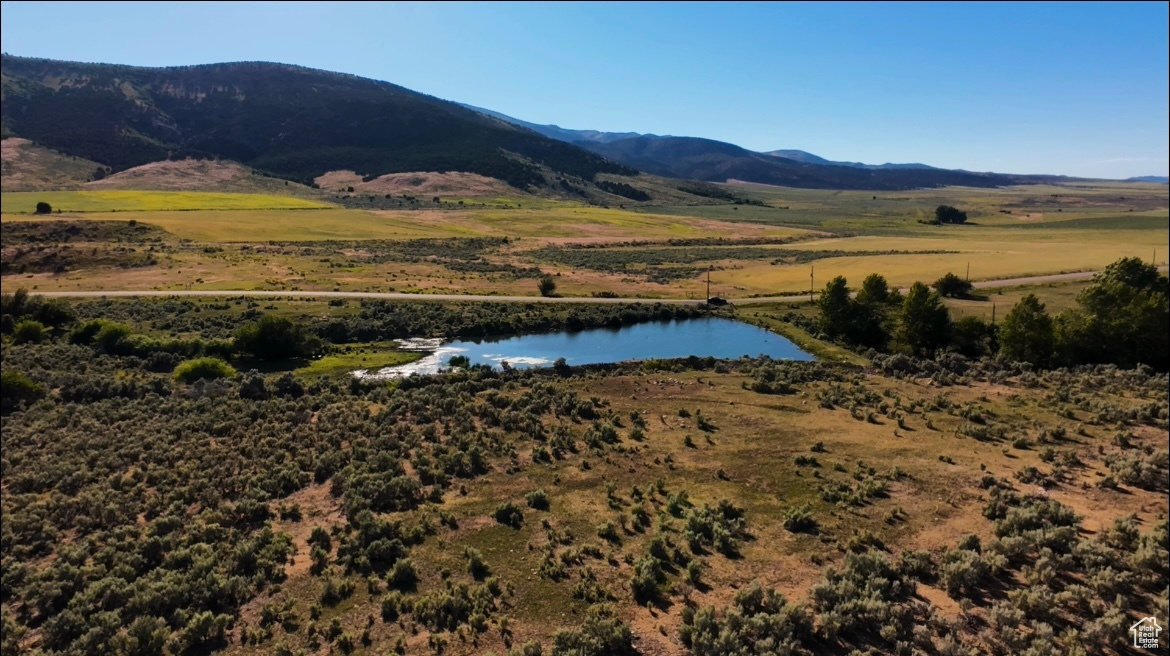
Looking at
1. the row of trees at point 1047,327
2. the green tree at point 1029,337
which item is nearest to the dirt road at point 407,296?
the row of trees at point 1047,327

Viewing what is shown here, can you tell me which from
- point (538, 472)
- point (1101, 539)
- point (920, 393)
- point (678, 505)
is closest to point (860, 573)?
point (678, 505)

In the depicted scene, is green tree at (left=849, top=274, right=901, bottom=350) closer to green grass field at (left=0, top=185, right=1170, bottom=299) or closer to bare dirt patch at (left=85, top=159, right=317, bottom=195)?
green grass field at (left=0, top=185, right=1170, bottom=299)

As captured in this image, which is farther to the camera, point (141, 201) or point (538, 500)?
point (141, 201)

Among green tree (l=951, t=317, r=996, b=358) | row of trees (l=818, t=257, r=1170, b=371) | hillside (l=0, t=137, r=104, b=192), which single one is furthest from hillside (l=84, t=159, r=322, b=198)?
green tree (l=951, t=317, r=996, b=358)

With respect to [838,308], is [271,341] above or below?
below

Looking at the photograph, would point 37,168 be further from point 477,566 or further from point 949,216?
point 949,216

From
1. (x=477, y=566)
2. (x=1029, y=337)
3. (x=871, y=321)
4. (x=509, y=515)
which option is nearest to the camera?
(x=477, y=566)

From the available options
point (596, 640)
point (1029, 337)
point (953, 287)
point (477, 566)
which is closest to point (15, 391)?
point (477, 566)

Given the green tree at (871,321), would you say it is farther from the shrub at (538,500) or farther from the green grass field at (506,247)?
the shrub at (538,500)
